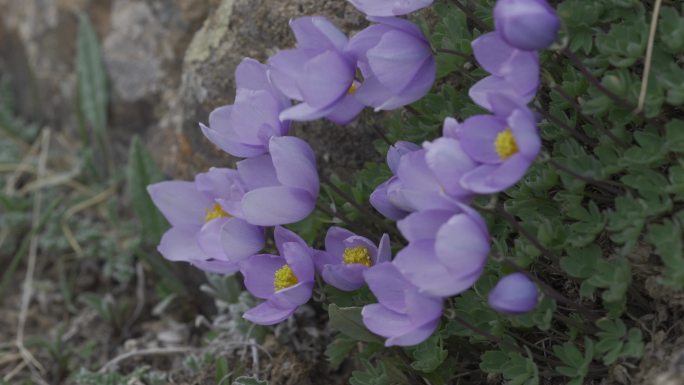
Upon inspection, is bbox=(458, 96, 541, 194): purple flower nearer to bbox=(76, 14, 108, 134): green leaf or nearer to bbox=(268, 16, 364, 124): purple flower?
bbox=(268, 16, 364, 124): purple flower

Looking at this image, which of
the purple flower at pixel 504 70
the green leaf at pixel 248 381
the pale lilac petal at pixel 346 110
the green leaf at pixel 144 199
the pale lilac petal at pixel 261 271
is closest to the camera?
the purple flower at pixel 504 70

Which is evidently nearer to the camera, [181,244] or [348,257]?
[348,257]

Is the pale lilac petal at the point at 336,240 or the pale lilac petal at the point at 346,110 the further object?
the pale lilac petal at the point at 336,240

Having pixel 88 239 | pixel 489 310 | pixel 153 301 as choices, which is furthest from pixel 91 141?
pixel 489 310

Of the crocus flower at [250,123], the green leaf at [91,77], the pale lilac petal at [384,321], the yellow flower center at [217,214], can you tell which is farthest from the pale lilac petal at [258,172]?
the green leaf at [91,77]

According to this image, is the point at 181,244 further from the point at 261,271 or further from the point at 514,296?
the point at 514,296

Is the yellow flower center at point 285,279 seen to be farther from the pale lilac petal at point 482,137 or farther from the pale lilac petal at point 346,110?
the pale lilac petal at point 482,137

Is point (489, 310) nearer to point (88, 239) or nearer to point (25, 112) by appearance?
point (88, 239)

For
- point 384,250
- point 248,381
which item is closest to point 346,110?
point 384,250
